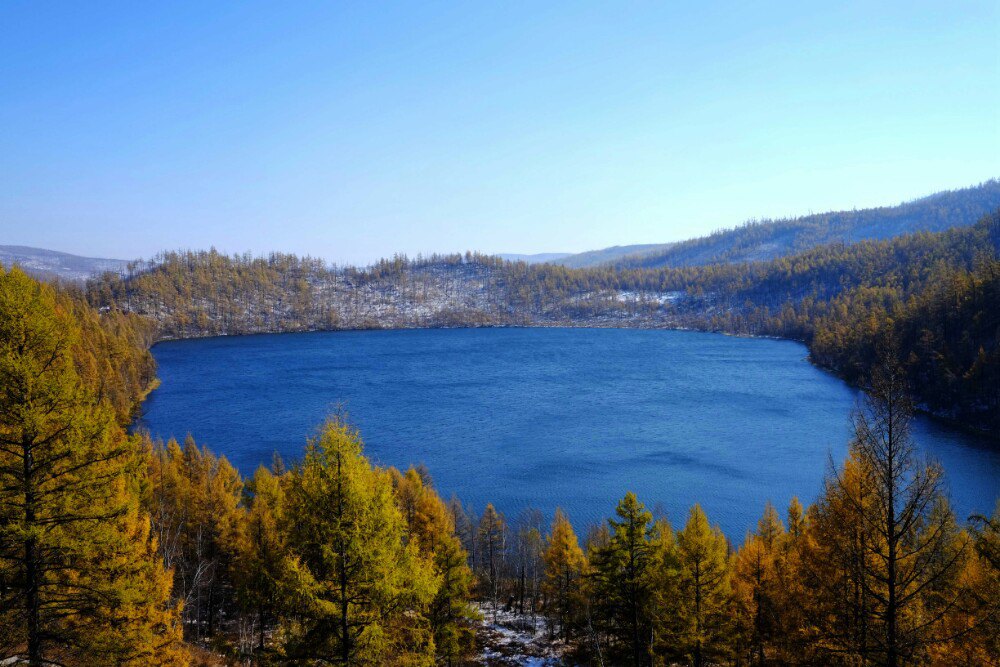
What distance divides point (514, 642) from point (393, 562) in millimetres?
21445

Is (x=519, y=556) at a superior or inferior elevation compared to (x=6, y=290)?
inferior

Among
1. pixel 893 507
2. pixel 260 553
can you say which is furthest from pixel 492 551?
pixel 893 507

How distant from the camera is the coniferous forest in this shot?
905 centimetres

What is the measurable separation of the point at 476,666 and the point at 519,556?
1474 centimetres

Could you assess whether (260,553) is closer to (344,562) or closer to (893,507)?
(344,562)

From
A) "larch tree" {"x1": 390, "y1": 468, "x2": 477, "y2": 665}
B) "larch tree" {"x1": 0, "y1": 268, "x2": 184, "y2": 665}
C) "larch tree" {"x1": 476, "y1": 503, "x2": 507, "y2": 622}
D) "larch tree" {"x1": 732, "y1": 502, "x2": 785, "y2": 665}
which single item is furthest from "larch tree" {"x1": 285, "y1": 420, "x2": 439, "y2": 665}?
"larch tree" {"x1": 476, "y1": 503, "x2": 507, "y2": 622}

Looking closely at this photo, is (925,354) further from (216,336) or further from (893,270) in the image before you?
(216,336)

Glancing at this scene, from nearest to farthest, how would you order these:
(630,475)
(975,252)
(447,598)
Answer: (447,598) < (630,475) < (975,252)

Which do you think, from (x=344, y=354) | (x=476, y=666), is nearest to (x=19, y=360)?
(x=476, y=666)

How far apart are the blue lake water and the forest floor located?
40.4 feet

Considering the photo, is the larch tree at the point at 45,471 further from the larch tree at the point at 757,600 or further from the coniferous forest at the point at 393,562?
the larch tree at the point at 757,600

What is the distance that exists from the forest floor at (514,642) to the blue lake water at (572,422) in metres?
12.3

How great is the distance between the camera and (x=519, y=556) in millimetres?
39312

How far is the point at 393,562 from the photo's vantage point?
1005 cm
